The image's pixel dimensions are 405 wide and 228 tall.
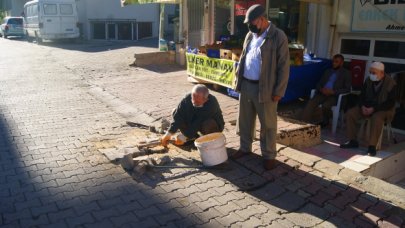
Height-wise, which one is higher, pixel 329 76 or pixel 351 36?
pixel 351 36

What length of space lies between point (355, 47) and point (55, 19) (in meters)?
18.0

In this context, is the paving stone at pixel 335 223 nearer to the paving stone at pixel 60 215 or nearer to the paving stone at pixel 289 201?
the paving stone at pixel 289 201

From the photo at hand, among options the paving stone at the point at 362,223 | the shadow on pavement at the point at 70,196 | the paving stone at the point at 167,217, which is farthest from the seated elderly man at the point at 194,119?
the paving stone at the point at 362,223

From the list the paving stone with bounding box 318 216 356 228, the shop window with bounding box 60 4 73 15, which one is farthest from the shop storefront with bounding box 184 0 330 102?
the shop window with bounding box 60 4 73 15

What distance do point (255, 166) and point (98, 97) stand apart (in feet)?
16.0

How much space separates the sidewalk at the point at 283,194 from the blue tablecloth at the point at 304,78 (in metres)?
2.48

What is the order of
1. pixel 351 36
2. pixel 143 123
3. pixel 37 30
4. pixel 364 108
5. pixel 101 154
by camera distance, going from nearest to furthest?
pixel 101 154 < pixel 364 108 < pixel 143 123 < pixel 351 36 < pixel 37 30

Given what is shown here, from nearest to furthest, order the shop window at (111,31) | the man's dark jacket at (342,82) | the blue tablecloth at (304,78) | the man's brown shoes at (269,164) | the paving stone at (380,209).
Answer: the paving stone at (380,209)
the man's brown shoes at (269,164)
the man's dark jacket at (342,82)
the blue tablecloth at (304,78)
the shop window at (111,31)

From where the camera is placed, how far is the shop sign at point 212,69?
7829 mm

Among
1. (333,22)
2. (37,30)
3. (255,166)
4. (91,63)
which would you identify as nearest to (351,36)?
(333,22)

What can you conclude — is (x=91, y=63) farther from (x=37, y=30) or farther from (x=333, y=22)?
(x=37, y=30)

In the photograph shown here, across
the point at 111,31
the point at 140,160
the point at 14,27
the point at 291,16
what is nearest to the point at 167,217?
the point at 140,160

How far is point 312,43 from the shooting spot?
8203 mm

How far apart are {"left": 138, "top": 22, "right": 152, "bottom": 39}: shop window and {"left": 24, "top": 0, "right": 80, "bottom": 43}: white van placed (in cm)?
356
